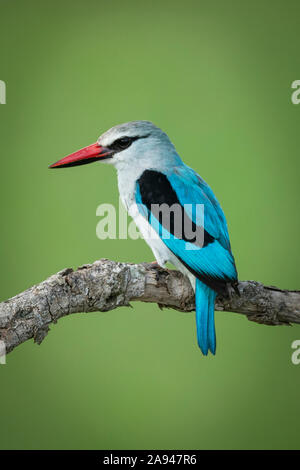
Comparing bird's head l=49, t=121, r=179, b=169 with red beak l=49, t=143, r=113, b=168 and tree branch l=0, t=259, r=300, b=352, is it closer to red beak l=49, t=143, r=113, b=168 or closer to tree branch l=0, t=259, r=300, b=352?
red beak l=49, t=143, r=113, b=168

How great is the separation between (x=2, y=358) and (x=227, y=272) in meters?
0.84

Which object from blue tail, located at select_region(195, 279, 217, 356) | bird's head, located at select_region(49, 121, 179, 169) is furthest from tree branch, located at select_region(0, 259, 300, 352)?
bird's head, located at select_region(49, 121, 179, 169)

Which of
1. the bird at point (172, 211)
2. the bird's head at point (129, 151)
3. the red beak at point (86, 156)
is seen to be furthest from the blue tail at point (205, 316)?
the red beak at point (86, 156)

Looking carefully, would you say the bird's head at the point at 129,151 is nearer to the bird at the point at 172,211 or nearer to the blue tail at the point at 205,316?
the bird at the point at 172,211

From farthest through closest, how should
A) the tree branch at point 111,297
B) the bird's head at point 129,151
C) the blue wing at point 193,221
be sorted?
the bird's head at point 129,151 < the blue wing at point 193,221 < the tree branch at point 111,297

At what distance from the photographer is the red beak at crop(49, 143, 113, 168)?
2105mm

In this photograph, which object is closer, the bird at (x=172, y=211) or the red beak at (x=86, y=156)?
the bird at (x=172, y=211)

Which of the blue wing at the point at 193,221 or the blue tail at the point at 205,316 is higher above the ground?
the blue wing at the point at 193,221

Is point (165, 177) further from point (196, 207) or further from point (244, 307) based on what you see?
point (244, 307)

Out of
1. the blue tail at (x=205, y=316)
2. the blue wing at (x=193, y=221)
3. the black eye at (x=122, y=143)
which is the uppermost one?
the black eye at (x=122, y=143)

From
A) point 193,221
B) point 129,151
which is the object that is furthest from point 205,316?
point 129,151

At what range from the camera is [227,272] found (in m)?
1.83

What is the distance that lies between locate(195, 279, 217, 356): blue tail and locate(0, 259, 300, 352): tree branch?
8 cm

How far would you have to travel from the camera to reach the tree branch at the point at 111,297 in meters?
1.50
